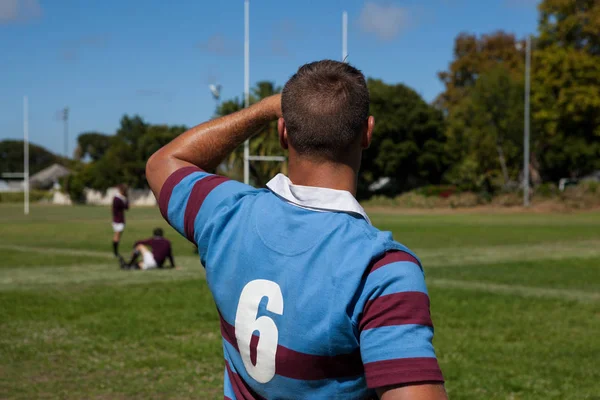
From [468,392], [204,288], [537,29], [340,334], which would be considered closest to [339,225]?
[340,334]

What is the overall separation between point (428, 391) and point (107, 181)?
95928mm

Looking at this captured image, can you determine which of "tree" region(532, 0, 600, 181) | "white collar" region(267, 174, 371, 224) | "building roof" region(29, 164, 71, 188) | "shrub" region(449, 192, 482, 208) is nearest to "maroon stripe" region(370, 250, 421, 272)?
"white collar" region(267, 174, 371, 224)

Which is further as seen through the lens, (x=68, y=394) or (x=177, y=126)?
(x=177, y=126)

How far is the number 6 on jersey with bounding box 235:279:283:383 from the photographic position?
175 cm

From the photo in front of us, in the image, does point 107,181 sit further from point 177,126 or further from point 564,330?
point 564,330

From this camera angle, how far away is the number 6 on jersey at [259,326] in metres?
1.75

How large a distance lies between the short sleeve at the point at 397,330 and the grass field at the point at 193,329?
4.97 metres

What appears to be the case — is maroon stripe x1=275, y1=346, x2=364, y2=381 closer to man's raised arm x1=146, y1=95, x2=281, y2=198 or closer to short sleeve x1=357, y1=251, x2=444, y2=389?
short sleeve x1=357, y1=251, x2=444, y2=389

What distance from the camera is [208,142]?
7.29ft

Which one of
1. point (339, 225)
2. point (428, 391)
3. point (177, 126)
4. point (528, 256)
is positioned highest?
point (177, 126)

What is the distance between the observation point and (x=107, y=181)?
94375 mm

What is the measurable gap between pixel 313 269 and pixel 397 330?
0.86 feet

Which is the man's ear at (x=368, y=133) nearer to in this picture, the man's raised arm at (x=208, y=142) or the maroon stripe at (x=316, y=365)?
the man's raised arm at (x=208, y=142)

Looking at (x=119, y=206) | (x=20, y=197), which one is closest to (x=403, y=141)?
(x=119, y=206)
